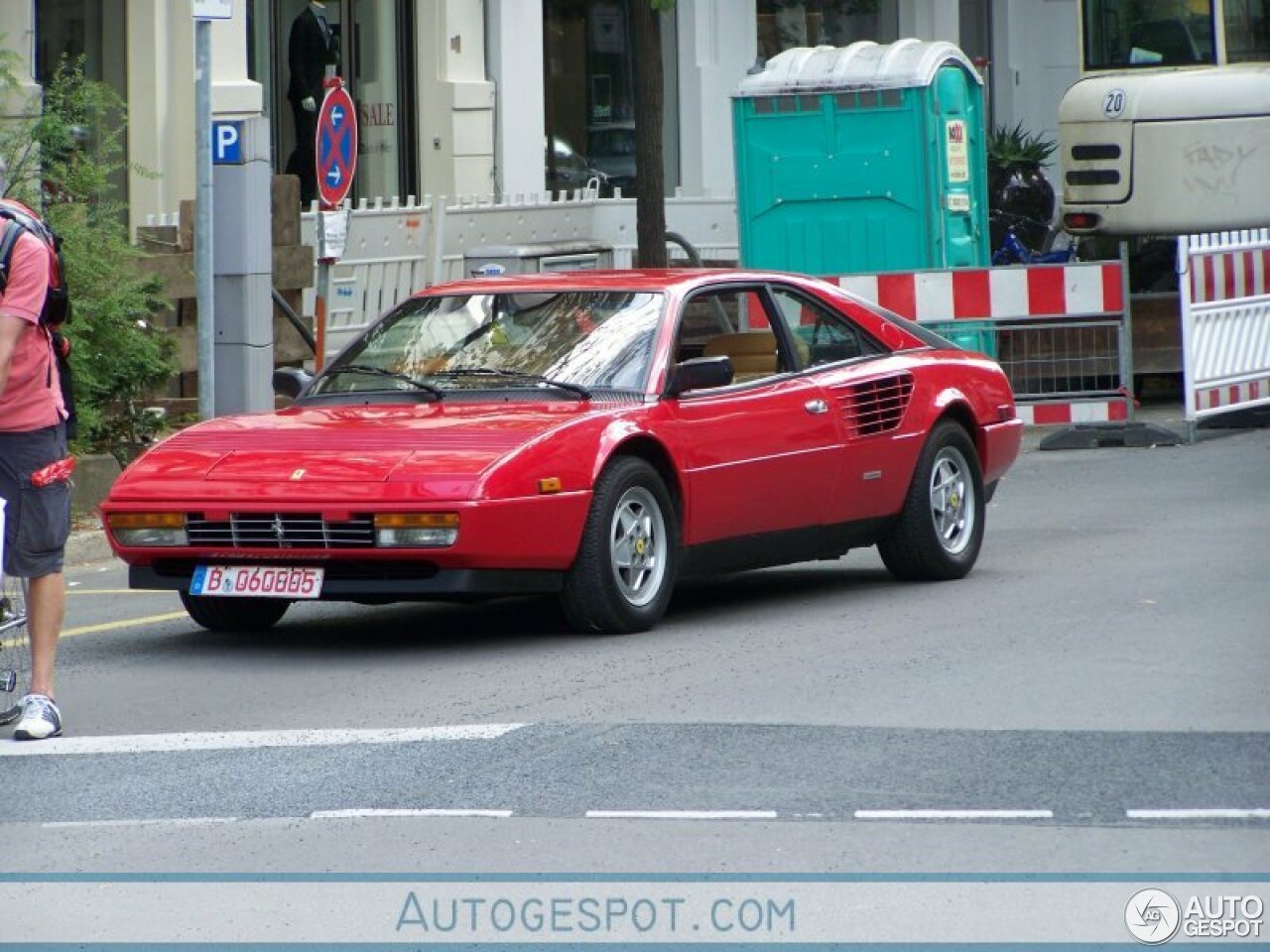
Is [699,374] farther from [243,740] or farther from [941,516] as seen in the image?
[243,740]

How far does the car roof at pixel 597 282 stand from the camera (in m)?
10.3

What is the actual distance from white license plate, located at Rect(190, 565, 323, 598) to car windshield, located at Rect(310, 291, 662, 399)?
119 centimetres

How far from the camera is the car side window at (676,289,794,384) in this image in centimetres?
1031

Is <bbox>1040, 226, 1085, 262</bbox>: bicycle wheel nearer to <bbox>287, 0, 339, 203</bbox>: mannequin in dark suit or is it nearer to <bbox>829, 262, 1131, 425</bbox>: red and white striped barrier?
<bbox>829, 262, 1131, 425</bbox>: red and white striped barrier

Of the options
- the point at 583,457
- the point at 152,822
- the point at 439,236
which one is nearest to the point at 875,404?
the point at 583,457

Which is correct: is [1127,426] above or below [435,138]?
below

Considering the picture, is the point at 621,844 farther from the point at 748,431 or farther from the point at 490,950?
the point at 748,431

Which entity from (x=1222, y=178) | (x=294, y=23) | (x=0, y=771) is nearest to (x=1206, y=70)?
(x=1222, y=178)

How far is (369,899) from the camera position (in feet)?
18.3

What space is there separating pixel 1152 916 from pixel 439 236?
698 inches

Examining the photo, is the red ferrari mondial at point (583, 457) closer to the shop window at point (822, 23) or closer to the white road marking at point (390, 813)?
the white road marking at point (390, 813)

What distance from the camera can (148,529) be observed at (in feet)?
29.8

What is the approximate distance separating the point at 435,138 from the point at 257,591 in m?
18.5
